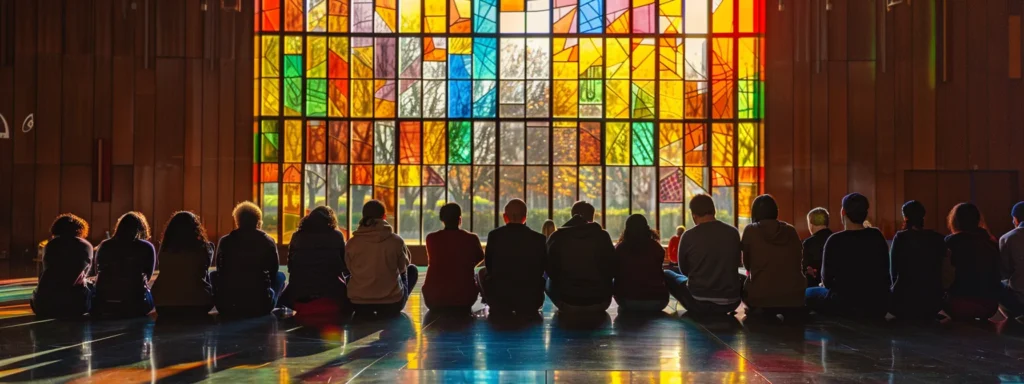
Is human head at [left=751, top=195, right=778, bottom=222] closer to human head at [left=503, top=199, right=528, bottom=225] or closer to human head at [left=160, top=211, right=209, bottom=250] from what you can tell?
human head at [left=503, top=199, right=528, bottom=225]

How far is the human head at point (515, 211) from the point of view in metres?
6.65

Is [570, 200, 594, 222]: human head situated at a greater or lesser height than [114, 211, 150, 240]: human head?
greater

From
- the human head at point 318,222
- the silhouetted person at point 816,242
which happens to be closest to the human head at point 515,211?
the human head at point 318,222

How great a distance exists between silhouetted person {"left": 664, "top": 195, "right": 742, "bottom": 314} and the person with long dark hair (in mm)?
3607

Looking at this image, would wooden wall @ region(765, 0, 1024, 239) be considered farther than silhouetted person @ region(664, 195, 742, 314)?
Yes

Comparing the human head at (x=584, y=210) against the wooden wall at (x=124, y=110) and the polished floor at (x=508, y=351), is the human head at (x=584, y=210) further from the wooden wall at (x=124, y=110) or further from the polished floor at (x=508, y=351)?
the wooden wall at (x=124, y=110)

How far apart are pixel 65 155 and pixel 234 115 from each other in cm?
250

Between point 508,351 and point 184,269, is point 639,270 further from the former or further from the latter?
point 184,269

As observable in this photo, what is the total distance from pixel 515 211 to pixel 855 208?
2527 millimetres

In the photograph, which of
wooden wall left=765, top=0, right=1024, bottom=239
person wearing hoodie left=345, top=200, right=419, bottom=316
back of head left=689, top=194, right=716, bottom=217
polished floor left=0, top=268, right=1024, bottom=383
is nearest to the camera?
polished floor left=0, top=268, right=1024, bottom=383

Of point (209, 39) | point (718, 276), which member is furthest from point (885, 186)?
point (209, 39)

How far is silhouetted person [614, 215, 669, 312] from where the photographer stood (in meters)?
6.85

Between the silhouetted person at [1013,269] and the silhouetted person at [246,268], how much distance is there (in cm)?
556

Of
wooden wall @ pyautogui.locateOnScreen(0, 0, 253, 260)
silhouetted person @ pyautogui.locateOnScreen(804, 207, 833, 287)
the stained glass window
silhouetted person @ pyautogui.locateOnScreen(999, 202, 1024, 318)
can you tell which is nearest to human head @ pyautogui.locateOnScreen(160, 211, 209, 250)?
silhouetted person @ pyautogui.locateOnScreen(804, 207, 833, 287)
